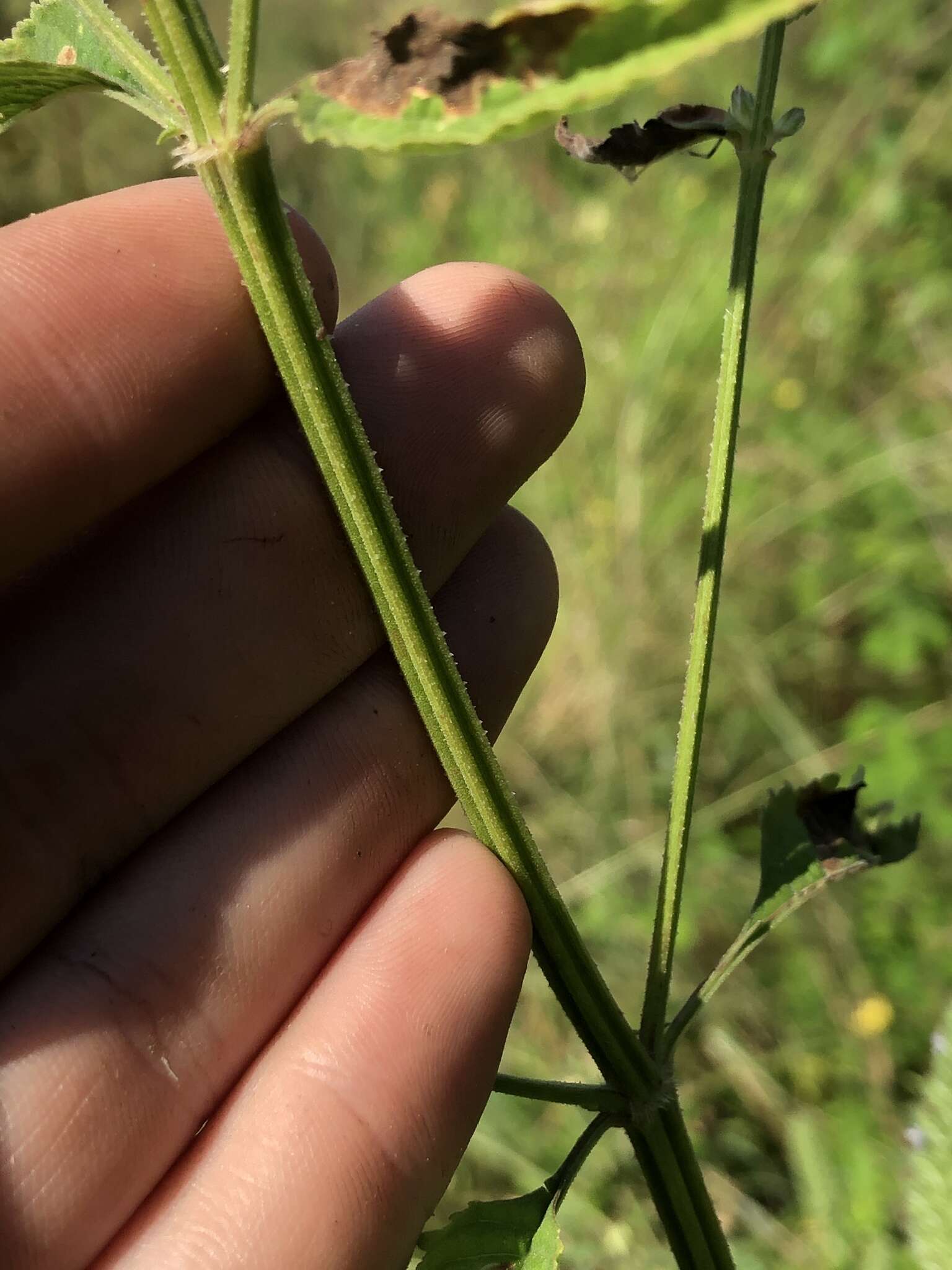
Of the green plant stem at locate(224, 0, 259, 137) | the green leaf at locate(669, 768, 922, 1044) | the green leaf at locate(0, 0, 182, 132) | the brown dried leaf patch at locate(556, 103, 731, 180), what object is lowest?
the green leaf at locate(669, 768, 922, 1044)

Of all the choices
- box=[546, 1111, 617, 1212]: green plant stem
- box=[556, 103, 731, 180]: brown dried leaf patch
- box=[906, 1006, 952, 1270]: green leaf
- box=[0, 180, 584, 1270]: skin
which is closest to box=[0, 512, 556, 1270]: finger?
box=[0, 180, 584, 1270]: skin

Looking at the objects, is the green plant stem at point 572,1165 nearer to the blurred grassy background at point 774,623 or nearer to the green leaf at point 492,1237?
the green leaf at point 492,1237

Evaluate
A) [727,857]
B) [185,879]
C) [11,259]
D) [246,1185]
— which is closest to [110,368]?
[11,259]

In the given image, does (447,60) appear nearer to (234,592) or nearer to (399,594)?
(399,594)

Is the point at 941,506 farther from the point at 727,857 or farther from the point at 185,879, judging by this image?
the point at 185,879

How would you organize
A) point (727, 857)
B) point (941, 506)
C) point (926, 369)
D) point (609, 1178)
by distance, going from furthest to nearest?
point (926, 369) → point (941, 506) → point (727, 857) → point (609, 1178)

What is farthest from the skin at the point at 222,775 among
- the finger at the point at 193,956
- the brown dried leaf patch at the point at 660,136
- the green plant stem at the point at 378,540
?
the brown dried leaf patch at the point at 660,136

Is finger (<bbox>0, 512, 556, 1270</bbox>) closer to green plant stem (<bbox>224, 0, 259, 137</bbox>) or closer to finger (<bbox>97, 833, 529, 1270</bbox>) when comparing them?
finger (<bbox>97, 833, 529, 1270</bbox>)
